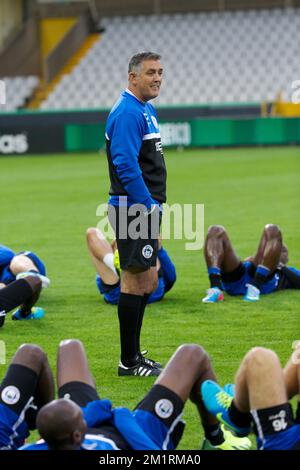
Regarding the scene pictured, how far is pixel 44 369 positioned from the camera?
15.6ft

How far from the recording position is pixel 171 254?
1212 cm

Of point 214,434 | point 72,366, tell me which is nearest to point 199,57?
point 214,434

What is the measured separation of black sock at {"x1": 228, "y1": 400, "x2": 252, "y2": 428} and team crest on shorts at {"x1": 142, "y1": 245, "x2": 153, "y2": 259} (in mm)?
1934

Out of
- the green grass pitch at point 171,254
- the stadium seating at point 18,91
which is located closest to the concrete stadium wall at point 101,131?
the green grass pitch at point 171,254

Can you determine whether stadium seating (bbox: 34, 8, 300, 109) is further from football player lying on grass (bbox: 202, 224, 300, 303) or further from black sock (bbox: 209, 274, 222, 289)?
black sock (bbox: 209, 274, 222, 289)

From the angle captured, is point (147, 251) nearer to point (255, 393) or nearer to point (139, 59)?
point (139, 59)

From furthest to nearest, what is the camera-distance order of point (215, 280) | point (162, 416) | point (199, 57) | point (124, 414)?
point (199, 57) < point (215, 280) < point (162, 416) < point (124, 414)

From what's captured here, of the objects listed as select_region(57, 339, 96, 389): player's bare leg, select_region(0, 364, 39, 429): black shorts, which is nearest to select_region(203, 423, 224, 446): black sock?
select_region(57, 339, 96, 389): player's bare leg

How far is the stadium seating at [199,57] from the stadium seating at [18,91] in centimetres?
82

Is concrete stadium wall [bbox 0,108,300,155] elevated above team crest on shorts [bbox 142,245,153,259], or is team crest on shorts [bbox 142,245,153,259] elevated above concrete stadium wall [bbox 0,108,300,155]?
team crest on shorts [bbox 142,245,153,259]

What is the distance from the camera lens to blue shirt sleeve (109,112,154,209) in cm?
628

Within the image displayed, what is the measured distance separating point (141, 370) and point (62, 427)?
281 centimetres

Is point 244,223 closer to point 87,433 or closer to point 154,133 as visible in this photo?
point 154,133

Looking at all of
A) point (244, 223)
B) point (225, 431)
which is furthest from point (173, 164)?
point (225, 431)
